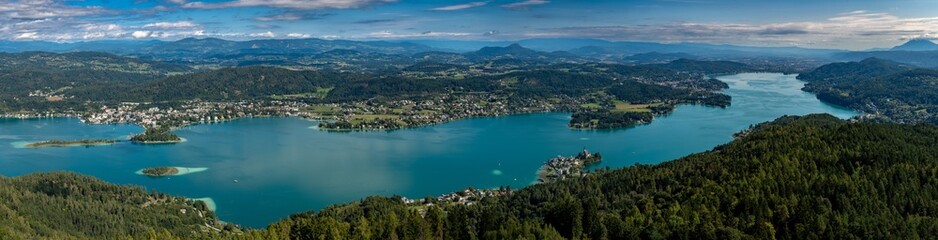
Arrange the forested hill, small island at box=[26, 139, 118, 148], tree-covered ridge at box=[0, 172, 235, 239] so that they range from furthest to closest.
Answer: small island at box=[26, 139, 118, 148] < tree-covered ridge at box=[0, 172, 235, 239] < the forested hill

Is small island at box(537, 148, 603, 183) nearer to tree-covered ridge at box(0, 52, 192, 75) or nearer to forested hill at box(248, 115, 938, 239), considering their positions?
forested hill at box(248, 115, 938, 239)

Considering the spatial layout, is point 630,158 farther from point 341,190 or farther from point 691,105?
point 691,105

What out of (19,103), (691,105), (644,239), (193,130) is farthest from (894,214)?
(19,103)

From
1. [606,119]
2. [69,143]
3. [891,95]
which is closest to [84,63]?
[69,143]

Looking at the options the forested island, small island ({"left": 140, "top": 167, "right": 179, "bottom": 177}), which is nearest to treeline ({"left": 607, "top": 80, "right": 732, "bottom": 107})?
the forested island

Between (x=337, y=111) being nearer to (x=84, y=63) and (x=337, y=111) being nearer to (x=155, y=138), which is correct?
(x=155, y=138)

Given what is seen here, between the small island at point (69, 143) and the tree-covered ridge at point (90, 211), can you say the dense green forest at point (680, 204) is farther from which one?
the small island at point (69, 143)

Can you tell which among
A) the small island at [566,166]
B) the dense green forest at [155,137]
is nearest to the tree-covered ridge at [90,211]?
the small island at [566,166]
